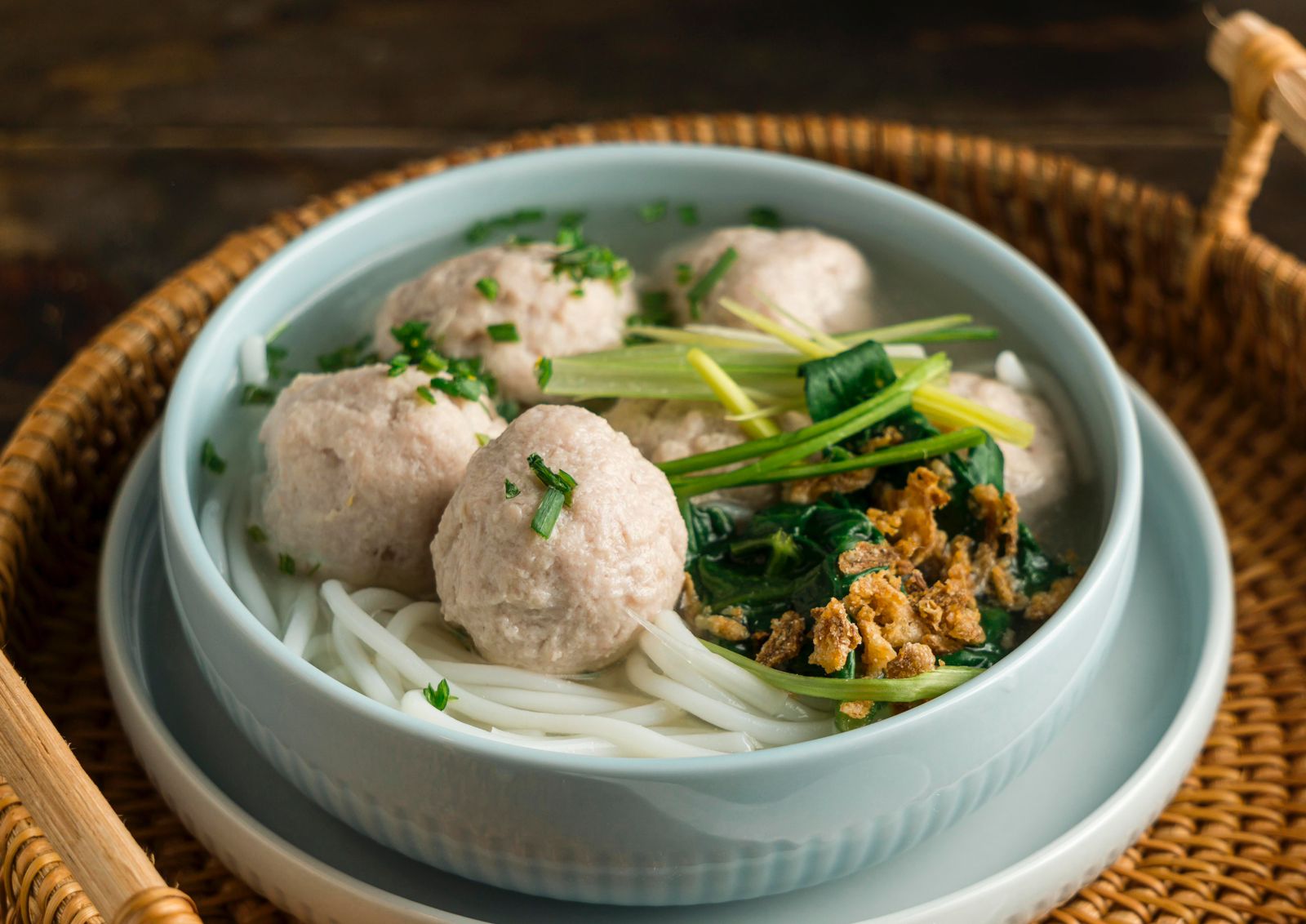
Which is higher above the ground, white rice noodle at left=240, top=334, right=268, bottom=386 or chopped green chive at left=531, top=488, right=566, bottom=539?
chopped green chive at left=531, top=488, right=566, bottom=539

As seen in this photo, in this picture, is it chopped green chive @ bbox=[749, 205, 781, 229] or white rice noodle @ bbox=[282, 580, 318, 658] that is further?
chopped green chive @ bbox=[749, 205, 781, 229]

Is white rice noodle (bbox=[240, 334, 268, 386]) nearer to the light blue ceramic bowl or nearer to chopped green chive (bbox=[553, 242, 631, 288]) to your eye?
the light blue ceramic bowl

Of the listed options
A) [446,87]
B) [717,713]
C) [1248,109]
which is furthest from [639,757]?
[446,87]

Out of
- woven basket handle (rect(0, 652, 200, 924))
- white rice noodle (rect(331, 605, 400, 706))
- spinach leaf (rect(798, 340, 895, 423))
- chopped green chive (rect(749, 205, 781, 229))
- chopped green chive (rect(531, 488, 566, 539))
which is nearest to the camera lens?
woven basket handle (rect(0, 652, 200, 924))

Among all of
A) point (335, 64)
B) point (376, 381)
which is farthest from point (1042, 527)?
point (335, 64)

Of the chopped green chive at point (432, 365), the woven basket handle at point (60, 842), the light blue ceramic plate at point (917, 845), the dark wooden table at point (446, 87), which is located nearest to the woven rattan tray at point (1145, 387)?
the woven basket handle at point (60, 842)

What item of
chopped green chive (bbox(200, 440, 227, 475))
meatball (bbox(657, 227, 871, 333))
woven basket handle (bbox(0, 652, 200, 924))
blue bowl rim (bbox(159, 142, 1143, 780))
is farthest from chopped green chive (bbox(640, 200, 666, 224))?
woven basket handle (bbox(0, 652, 200, 924))

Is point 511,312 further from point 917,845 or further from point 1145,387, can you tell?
point 1145,387

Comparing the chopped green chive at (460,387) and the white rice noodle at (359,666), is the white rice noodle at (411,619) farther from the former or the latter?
the chopped green chive at (460,387)
